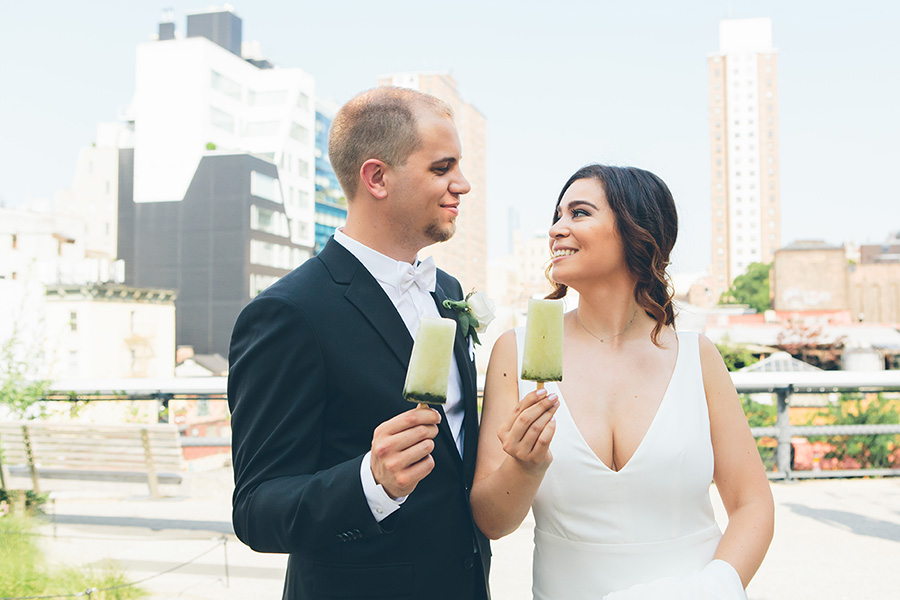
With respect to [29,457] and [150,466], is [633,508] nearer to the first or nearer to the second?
[150,466]

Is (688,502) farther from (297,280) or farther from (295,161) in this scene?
(295,161)

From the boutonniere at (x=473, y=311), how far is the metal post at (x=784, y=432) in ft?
16.3

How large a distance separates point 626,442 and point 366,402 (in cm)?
94

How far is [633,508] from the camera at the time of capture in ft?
7.95

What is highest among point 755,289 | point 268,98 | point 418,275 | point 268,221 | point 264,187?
point 268,98

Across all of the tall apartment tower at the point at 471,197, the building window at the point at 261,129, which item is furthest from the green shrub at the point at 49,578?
the tall apartment tower at the point at 471,197

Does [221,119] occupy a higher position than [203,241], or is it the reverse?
[221,119]

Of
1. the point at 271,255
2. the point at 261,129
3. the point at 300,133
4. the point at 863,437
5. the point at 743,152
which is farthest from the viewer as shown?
the point at 743,152

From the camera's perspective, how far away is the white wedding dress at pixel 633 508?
240cm

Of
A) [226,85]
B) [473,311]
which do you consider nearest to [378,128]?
[473,311]

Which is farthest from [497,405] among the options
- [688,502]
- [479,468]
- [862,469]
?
[862,469]

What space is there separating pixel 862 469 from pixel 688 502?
5461mm

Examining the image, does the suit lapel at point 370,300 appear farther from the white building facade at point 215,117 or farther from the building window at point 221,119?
the building window at point 221,119

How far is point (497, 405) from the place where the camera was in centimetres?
244
